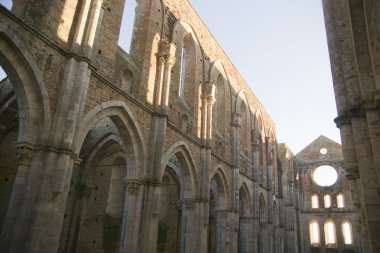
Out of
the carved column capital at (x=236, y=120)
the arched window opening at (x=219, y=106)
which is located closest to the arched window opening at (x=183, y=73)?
the arched window opening at (x=219, y=106)

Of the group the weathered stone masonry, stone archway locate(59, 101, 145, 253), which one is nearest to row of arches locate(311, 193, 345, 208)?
the weathered stone masonry

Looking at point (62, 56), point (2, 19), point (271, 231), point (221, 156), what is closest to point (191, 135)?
point (221, 156)

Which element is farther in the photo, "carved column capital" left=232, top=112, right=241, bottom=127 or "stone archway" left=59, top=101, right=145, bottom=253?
"carved column capital" left=232, top=112, right=241, bottom=127

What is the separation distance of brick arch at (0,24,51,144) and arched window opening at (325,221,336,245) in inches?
1149

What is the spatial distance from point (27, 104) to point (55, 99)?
68cm

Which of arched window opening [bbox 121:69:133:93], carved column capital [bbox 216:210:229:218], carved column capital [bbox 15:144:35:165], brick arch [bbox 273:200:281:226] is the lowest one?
carved column capital [bbox 216:210:229:218]

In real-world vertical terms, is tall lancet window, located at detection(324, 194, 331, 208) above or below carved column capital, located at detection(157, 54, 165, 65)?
below

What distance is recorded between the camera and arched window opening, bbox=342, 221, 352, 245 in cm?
2936

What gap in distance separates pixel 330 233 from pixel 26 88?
3001 centimetres

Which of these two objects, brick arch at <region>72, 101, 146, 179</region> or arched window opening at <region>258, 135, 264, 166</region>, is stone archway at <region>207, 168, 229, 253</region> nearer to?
brick arch at <region>72, 101, 146, 179</region>

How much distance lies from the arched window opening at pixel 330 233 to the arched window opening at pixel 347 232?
0.89 metres

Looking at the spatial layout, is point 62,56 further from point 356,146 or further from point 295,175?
point 295,175

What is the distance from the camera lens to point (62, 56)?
8539 millimetres

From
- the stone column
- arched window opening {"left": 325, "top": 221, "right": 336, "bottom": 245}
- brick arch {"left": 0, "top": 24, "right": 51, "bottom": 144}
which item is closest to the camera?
the stone column
